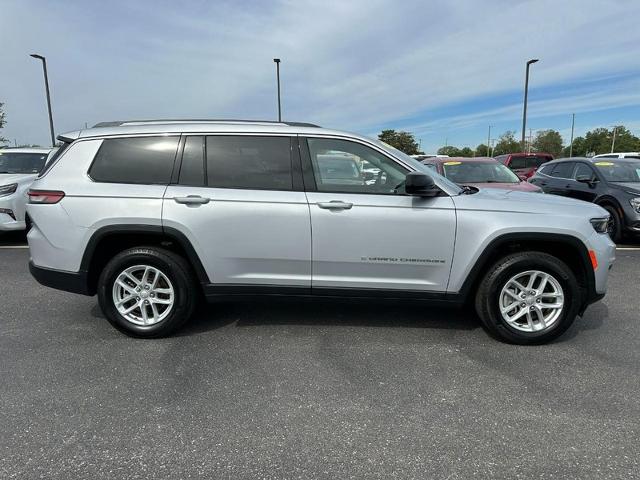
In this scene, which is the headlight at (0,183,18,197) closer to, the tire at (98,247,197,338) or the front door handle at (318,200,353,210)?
the tire at (98,247,197,338)

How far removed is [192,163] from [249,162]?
0.48 meters

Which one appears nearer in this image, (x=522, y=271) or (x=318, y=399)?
(x=318, y=399)

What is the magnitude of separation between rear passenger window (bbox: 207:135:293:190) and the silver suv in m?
0.01

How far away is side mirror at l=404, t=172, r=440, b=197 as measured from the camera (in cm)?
347

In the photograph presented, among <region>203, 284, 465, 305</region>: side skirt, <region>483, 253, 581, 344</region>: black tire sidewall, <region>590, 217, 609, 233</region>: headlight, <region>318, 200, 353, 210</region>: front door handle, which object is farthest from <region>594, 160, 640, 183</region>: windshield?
<region>318, 200, 353, 210</region>: front door handle

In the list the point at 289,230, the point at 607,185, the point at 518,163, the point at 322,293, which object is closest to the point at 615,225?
the point at 607,185

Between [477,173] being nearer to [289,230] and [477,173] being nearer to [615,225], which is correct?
[615,225]

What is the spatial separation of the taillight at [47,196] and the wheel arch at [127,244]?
1.44ft

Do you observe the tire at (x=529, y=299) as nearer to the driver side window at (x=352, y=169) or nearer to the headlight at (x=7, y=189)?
the driver side window at (x=352, y=169)

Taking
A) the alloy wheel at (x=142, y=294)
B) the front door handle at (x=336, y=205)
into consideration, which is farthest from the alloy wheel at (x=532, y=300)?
the alloy wheel at (x=142, y=294)

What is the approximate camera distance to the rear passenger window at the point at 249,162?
12.3 ft

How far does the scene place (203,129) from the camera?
12.6ft

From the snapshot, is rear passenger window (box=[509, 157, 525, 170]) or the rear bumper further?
rear passenger window (box=[509, 157, 525, 170])

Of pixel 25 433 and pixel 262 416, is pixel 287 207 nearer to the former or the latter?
pixel 262 416
